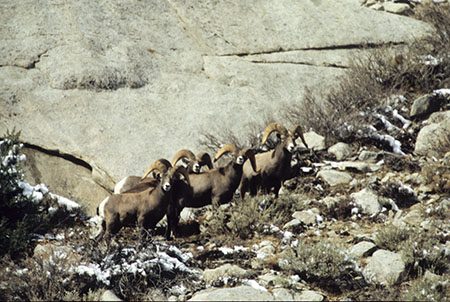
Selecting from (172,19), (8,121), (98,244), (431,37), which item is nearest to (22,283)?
(98,244)

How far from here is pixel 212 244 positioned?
1204cm

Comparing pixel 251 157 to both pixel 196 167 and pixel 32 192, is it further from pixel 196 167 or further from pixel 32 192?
pixel 32 192

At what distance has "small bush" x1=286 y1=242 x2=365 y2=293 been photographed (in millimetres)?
10773

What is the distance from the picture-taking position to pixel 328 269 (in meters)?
10.8

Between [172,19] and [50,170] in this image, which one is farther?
[172,19]

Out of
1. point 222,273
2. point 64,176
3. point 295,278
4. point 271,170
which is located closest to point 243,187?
point 271,170

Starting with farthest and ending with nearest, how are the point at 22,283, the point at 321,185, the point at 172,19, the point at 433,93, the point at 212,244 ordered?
the point at 172,19 < the point at 433,93 < the point at 321,185 < the point at 212,244 < the point at 22,283

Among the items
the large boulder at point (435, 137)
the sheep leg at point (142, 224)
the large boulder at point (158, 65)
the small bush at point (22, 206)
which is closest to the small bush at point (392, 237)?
the sheep leg at point (142, 224)

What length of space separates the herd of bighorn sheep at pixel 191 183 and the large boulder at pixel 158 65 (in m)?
1.29

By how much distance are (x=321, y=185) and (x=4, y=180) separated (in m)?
4.78

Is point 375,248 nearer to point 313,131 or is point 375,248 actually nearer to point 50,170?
point 313,131

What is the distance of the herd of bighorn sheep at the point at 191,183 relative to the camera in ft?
39.4

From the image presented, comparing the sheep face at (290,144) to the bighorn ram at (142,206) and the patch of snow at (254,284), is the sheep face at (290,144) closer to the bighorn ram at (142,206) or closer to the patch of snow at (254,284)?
the bighorn ram at (142,206)

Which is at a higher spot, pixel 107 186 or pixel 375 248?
pixel 375 248
